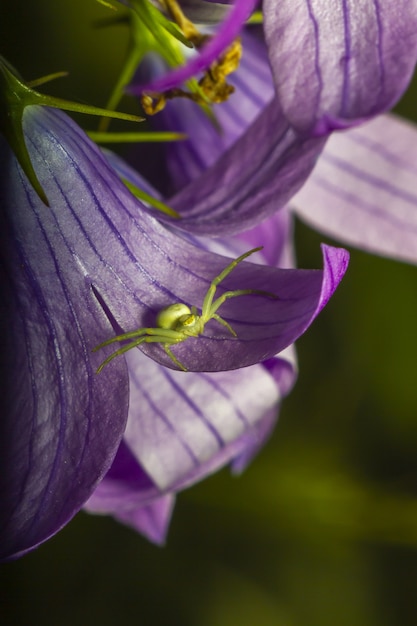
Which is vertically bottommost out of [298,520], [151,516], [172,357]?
[298,520]

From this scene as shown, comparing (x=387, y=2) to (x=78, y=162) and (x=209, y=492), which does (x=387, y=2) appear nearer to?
(x=78, y=162)

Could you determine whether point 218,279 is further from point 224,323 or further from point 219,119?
point 219,119

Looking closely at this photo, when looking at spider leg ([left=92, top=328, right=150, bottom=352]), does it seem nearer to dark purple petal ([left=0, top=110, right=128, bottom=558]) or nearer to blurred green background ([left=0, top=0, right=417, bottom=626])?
dark purple petal ([left=0, top=110, right=128, bottom=558])

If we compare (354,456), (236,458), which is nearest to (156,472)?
(236,458)

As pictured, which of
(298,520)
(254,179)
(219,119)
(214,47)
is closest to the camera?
(214,47)

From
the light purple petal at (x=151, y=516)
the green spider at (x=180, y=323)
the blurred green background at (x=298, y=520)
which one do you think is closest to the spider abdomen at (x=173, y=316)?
the green spider at (x=180, y=323)

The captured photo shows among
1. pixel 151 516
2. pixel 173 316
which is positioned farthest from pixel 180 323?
pixel 151 516

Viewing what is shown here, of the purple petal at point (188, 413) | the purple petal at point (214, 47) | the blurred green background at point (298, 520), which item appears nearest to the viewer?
the purple petal at point (214, 47)

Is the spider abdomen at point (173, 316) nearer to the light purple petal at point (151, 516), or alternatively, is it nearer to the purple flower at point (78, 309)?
the purple flower at point (78, 309)
